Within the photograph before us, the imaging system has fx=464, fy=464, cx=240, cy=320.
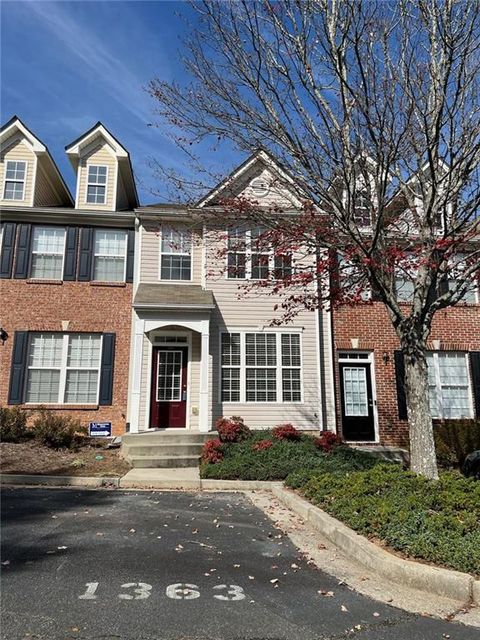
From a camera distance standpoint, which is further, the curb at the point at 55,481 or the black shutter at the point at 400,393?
the black shutter at the point at 400,393

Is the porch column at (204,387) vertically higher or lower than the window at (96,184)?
lower

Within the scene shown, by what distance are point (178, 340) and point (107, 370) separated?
6.81 feet

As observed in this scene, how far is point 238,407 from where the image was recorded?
487 inches

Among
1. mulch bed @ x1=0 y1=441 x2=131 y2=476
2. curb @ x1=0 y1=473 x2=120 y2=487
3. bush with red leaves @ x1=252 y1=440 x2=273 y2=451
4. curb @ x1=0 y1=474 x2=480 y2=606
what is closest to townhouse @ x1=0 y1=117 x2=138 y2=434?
mulch bed @ x1=0 y1=441 x2=131 y2=476

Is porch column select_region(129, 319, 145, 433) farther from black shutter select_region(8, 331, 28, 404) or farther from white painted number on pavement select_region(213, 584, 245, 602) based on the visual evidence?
white painted number on pavement select_region(213, 584, 245, 602)

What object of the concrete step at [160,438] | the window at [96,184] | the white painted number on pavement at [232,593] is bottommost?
the white painted number on pavement at [232,593]

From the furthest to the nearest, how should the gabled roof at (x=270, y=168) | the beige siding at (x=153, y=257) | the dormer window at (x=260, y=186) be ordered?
the beige siding at (x=153, y=257) < the dormer window at (x=260, y=186) < the gabled roof at (x=270, y=168)

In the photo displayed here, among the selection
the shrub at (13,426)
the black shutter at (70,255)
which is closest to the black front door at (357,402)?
the black shutter at (70,255)

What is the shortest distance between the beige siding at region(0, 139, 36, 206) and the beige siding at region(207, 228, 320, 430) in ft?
18.8

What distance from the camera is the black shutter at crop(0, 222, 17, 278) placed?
42.3 ft

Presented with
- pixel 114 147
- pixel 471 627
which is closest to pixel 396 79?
pixel 471 627

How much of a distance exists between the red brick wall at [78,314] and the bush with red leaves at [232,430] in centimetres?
275

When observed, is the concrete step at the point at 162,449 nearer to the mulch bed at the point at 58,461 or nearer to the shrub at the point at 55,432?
the mulch bed at the point at 58,461

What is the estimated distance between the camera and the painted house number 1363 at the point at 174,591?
148 inches
